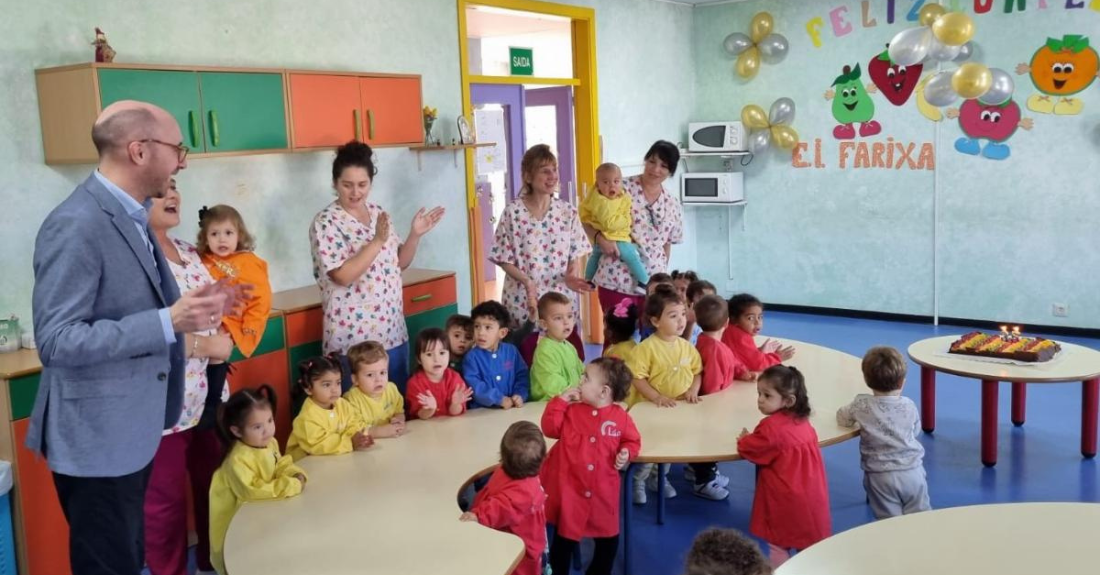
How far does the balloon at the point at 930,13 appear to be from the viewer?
7082 millimetres

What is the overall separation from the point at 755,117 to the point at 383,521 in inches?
262

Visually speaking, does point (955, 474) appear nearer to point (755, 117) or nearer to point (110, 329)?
point (110, 329)

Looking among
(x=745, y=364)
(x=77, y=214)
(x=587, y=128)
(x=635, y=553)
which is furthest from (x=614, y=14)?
(x=77, y=214)

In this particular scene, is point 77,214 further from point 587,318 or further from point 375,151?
point 587,318

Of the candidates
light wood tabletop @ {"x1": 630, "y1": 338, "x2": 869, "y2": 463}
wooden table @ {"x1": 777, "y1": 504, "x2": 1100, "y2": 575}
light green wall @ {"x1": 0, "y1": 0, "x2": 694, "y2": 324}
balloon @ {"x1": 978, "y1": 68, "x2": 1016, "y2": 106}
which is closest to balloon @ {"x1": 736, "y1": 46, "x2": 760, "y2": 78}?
light green wall @ {"x1": 0, "y1": 0, "x2": 694, "y2": 324}

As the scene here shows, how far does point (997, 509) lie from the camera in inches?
105

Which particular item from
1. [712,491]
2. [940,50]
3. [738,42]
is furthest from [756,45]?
[712,491]

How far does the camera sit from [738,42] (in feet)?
28.2

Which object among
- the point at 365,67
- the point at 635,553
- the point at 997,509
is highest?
the point at 365,67

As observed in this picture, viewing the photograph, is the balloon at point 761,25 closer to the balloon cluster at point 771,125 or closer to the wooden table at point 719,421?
the balloon cluster at point 771,125

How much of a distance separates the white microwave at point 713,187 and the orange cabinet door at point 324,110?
14.6 ft

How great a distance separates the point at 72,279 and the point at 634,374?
2.52 m

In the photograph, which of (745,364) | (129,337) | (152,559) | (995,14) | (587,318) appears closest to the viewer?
(129,337)

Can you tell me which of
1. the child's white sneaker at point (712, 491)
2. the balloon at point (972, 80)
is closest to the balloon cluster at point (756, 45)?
the balloon at point (972, 80)
